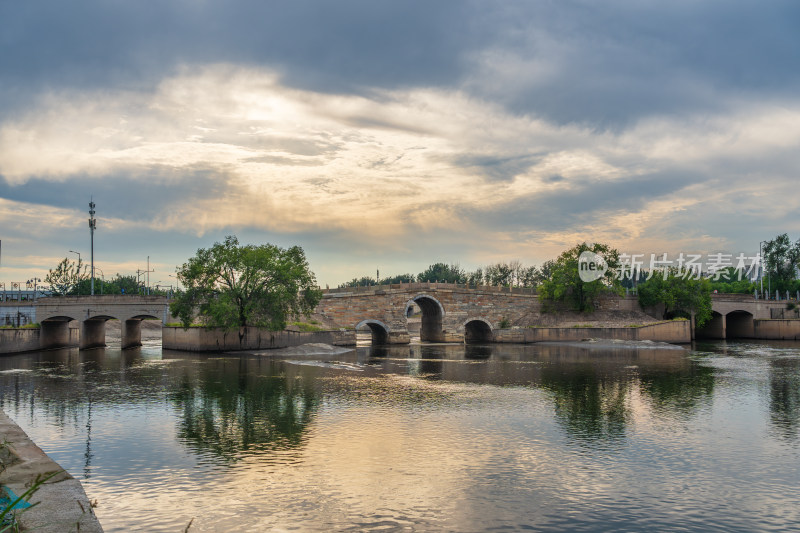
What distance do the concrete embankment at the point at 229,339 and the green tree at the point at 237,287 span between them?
1.24 meters

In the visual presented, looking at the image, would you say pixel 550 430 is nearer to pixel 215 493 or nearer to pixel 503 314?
pixel 215 493

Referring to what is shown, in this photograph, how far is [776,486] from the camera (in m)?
13.8

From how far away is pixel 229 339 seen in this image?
169ft

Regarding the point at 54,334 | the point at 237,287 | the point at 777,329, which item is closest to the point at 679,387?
the point at 237,287

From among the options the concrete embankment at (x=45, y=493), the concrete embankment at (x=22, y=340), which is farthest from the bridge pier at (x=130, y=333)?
the concrete embankment at (x=45, y=493)

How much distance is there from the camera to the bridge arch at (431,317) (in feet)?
228

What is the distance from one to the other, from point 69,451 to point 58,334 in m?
51.5

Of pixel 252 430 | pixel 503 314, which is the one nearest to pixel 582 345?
pixel 503 314

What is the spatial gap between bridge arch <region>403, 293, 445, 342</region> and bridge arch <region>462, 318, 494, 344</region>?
290 centimetres

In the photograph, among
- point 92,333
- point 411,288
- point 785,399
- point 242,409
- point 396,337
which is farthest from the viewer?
point 411,288

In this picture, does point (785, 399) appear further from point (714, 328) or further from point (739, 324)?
point (739, 324)

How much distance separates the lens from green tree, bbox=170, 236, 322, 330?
4941 centimetres

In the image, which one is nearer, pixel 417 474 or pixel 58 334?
pixel 417 474

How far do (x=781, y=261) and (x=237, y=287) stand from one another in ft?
306
